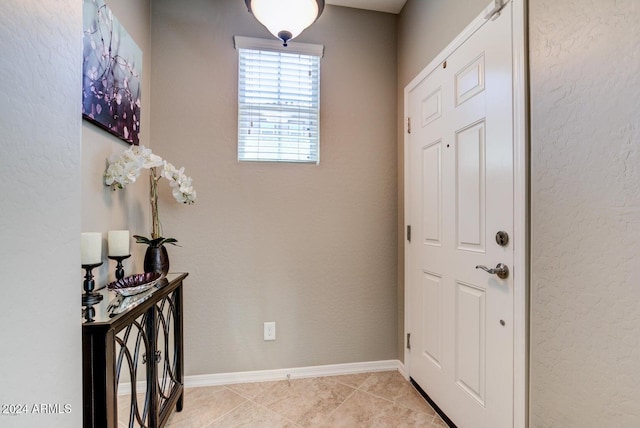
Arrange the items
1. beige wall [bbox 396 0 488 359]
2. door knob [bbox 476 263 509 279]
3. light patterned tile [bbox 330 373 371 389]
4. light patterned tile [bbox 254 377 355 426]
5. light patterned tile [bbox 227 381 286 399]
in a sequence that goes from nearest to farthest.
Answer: door knob [bbox 476 263 509 279] < beige wall [bbox 396 0 488 359] < light patterned tile [bbox 254 377 355 426] < light patterned tile [bbox 227 381 286 399] < light patterned tile [bbox 330 373 371 389]

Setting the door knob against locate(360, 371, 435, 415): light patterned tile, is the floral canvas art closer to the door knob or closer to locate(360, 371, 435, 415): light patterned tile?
the door knob

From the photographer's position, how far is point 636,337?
0.82 m

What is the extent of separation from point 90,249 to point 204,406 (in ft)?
4.15

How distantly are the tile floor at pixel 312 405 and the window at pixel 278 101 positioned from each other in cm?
152

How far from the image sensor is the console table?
928 mm

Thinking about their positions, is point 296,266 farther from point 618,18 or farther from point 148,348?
point 618,18

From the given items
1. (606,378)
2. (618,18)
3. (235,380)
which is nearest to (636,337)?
(606,378)

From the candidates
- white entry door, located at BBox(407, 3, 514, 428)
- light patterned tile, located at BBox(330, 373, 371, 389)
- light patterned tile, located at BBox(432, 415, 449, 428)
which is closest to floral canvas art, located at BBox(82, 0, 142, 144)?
white entry door, located at BBox(407, 3, 514, 428)

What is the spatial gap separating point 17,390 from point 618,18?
1.68 metres

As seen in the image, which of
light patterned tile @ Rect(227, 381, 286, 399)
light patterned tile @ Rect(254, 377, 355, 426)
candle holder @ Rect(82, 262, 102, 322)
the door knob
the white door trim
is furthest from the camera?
light patterned tile @ Rect(227, 381, 286, 399)

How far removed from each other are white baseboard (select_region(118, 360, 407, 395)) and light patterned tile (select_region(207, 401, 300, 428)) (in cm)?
27

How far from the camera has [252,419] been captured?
171 centimetres

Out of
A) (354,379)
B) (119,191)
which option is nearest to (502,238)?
(354,379)

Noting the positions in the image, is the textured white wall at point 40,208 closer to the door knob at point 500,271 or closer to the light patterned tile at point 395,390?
the door knob at point 500,271
